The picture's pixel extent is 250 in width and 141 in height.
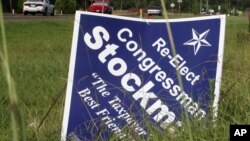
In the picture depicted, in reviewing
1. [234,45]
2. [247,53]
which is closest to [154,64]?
[247,53]

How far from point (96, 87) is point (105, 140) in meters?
0.30

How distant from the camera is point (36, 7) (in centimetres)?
3291

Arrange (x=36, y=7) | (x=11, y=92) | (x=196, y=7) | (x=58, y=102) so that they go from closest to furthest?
(x=11, y=92) < (x=58, y=102) < (x=196, y=7) < (x=36, y=7)

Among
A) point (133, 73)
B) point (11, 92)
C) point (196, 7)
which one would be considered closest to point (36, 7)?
point (196, 7)

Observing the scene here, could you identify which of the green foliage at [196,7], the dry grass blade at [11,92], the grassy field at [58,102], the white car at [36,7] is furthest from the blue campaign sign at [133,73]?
the white car at [36,7]

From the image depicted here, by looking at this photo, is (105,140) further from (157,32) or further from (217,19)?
(217,19)

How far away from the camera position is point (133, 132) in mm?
2594

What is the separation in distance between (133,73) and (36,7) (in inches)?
1223

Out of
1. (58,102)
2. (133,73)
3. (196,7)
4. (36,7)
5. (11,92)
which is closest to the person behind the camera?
(11,92)

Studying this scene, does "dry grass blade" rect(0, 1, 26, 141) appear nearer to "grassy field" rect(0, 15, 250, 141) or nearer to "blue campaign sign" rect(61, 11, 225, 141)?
"grassy field" rect(0, 15, 250, 141)

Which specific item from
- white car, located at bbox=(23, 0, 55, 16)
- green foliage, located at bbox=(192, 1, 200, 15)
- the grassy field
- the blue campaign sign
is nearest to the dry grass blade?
the grassy field

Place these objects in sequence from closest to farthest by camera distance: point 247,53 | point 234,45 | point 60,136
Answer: point 60,136 < point 247,53 < point 234,45

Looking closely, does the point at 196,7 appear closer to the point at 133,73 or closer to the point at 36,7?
the point at 133,73

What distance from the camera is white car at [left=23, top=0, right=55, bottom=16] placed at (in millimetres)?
32625
